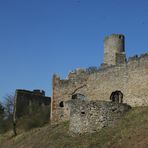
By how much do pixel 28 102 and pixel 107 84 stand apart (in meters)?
14.8

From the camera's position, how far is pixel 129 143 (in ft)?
74.6

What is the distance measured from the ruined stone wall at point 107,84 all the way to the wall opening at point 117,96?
231 mm

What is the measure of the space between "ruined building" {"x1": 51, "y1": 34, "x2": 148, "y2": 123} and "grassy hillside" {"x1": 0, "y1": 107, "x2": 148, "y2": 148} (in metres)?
2.32

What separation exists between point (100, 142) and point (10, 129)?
723 inches

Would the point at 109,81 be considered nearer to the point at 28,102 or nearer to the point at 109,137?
the point at 109,137

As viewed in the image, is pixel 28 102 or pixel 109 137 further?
pixel 28 102

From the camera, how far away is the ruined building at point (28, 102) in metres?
43.9

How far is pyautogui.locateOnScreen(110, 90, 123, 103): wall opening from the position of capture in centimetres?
3191

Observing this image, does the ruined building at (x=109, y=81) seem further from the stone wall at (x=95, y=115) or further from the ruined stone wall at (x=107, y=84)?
the stone wall at (x=95, y=115)

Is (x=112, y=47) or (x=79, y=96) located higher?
(x=112, y=47)

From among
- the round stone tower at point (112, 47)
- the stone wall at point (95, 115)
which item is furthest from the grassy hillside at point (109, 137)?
the round stone tower at point (112, 47)

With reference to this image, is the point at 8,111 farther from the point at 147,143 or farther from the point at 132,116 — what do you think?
the point at 147,143

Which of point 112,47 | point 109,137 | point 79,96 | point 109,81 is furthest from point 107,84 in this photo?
point 109,137

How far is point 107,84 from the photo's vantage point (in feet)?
108
